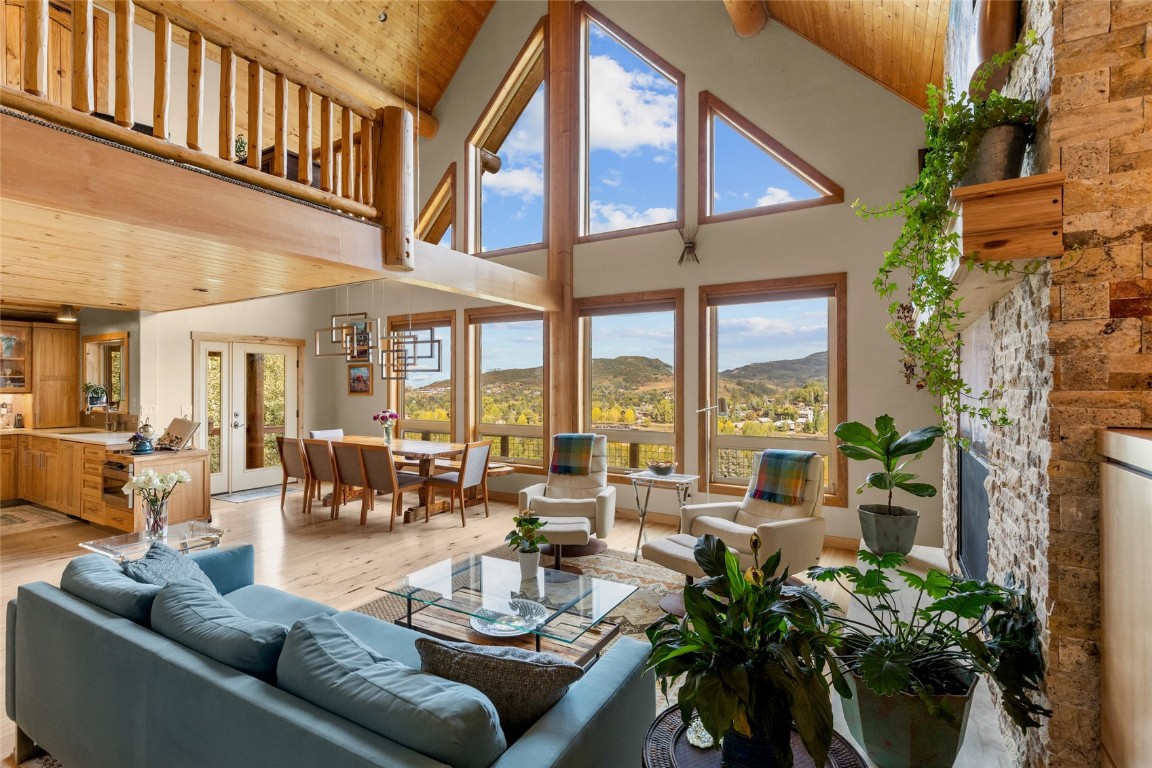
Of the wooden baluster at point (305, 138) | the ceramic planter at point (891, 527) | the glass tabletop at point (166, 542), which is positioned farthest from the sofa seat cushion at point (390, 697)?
the wooden baluster at point (305, 138)

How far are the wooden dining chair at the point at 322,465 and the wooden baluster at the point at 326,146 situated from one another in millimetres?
3154

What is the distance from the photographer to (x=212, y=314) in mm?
7117

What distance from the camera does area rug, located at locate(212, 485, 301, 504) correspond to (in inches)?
273

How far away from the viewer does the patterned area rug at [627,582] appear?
3.36 m

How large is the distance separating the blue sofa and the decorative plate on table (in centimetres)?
42

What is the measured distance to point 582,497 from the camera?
4.88 meters

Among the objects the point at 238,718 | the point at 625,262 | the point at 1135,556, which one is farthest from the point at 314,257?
the point at 1135,556

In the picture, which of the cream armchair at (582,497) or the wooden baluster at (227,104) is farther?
the cream armchair at (582,497)

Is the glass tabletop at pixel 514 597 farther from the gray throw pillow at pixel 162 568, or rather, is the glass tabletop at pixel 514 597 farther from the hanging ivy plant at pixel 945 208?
the hanging ivy plant at pixel 945 208

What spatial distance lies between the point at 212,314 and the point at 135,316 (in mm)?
851

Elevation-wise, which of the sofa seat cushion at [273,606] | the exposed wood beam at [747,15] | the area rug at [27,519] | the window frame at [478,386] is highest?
the exposed wood beam at [747,15]

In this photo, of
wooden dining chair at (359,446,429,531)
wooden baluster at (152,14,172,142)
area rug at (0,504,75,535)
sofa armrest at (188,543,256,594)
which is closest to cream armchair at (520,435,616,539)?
wooden dining chair at (359,446,429,531)

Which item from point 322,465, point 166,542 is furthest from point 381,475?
point 166,542

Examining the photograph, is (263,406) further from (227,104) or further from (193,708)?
Answer: (193,708)
